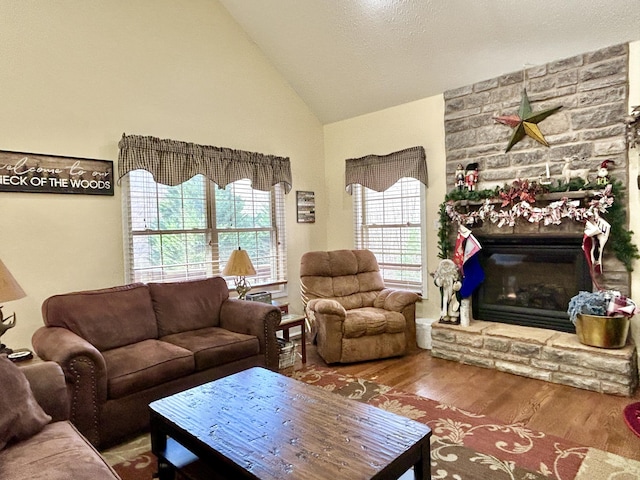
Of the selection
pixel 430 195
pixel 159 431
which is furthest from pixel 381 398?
pixel 430 195

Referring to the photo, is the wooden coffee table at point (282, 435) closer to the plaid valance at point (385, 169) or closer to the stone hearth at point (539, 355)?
the stone hearth at point (539, 355)

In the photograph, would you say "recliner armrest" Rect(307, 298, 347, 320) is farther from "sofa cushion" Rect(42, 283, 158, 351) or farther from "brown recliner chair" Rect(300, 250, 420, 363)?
"sofa cushion" Rect(42, 283, 158, 351)

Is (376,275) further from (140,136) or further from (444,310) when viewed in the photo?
(140,136)

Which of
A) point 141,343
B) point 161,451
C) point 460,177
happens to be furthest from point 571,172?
point 141,343

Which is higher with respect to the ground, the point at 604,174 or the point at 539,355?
the point at 604,174

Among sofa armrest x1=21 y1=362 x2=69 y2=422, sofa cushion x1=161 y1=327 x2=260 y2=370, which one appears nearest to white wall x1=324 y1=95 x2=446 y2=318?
sofa cushion x1=161 y1=327 x2=260 y2=370

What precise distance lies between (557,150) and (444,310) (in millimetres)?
1780

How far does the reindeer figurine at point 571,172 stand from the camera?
3.42 m

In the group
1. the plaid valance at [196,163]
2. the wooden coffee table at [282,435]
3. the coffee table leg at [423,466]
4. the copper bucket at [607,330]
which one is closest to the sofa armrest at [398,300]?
the copper bucket at [607,330]

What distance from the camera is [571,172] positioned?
3453mm

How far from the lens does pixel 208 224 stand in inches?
168

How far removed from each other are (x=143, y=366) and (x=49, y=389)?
715 millimetres

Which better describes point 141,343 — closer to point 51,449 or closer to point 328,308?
point 51,449

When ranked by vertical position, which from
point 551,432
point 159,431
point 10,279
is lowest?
point 551,432
